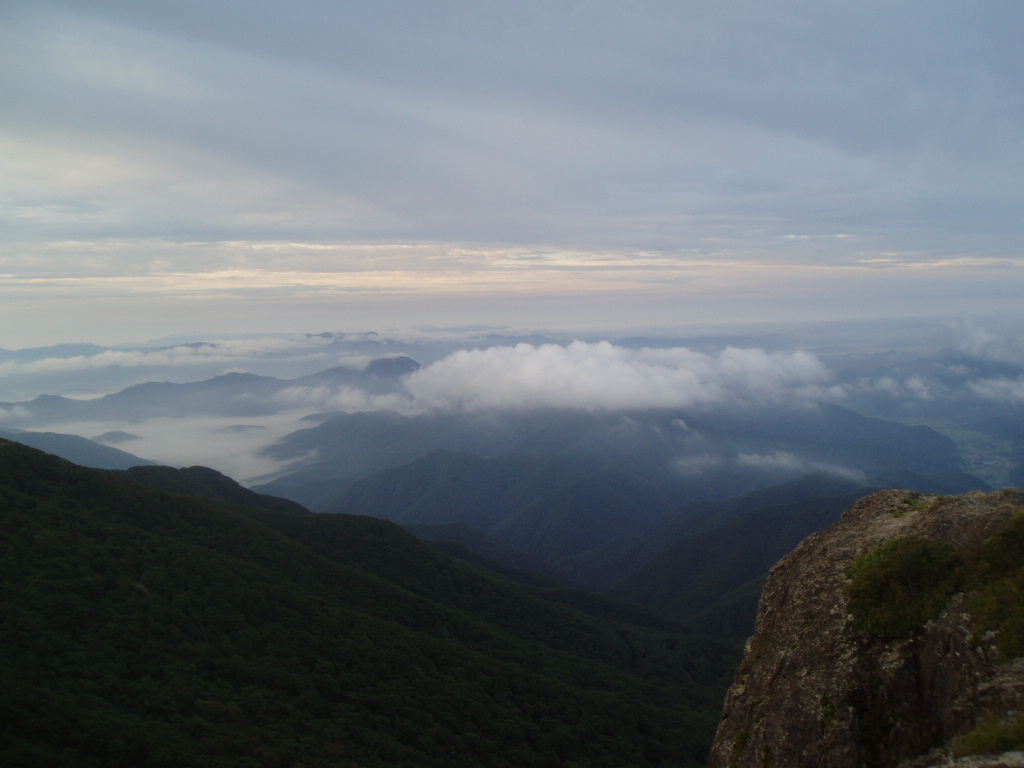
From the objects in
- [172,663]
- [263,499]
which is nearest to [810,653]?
[172,663]

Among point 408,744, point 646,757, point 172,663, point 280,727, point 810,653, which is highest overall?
point 810,653

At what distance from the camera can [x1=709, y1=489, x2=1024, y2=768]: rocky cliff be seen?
12.5m

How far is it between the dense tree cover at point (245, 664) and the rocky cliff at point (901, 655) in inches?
1565

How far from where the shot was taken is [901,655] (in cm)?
1441

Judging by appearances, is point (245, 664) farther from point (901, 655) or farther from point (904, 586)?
point (904, 586)

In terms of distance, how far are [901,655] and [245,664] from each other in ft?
189

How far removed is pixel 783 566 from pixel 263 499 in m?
149

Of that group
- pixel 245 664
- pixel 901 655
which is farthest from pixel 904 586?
pixel 245 664

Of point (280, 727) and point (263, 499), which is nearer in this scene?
point (280, 727)

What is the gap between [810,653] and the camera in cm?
1655

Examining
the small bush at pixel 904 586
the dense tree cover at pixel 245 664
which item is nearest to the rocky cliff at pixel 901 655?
the small bush at pixel 904 586

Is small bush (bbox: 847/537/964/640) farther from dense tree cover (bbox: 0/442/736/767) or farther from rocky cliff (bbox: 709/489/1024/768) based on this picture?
dense tree cover (bbox: 0/442/736/767)

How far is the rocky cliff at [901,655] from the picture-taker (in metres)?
12.5

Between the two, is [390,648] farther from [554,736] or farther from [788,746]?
[788,746]
